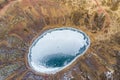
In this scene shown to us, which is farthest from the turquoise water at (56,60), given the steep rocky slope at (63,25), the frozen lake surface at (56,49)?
the steep rocky slope at (63,25)

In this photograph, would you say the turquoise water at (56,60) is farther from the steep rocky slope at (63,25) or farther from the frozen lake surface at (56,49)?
the steep rocky slope at (63,25)

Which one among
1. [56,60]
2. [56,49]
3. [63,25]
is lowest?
[56,60]

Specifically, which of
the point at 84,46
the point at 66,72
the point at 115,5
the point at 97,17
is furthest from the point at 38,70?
the point at 115,5

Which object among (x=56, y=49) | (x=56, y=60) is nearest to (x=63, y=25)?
(x=56, y=49)

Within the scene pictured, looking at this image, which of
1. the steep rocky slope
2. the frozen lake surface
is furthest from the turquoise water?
the steep rocky slope

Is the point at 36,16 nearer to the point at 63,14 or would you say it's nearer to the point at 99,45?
the point at 63,14

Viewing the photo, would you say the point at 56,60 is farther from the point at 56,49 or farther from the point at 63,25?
the point at 63,25
